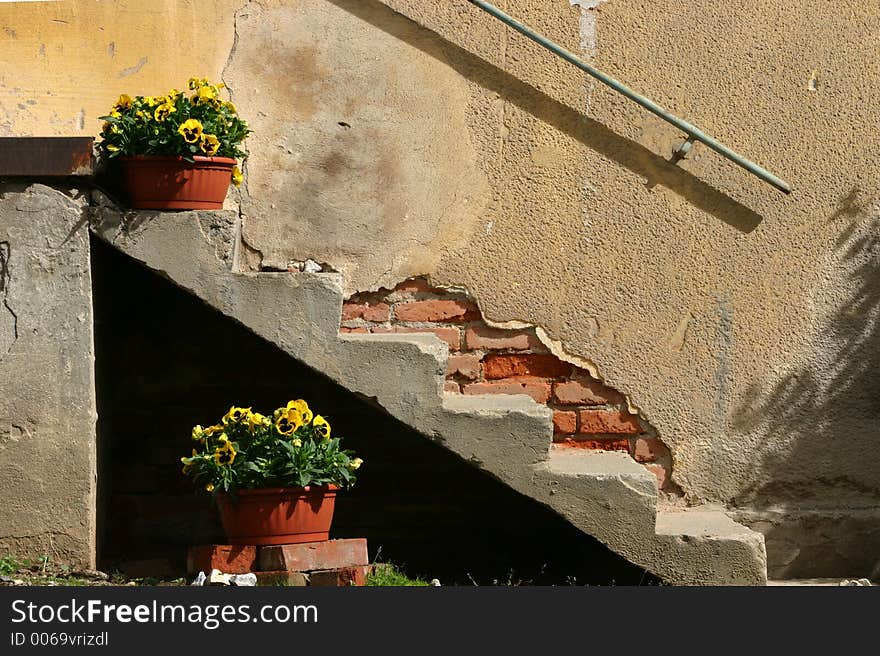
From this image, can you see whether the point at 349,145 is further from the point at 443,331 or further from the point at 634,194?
the point at 634,194

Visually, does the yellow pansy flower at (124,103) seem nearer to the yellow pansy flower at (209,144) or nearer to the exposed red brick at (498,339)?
the yellow pansy flower at (209,144)

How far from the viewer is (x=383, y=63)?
217 inches

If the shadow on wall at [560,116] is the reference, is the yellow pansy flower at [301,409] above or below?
below

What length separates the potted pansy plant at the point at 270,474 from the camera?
458cm

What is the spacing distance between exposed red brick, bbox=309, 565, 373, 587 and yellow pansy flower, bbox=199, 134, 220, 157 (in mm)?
1664

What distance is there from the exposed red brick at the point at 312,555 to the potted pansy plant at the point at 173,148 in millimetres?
1382

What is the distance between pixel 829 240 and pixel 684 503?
1322mm

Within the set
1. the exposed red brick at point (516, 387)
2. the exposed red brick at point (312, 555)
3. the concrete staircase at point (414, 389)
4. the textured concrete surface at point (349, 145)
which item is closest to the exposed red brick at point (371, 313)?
the textured concrete surface at point (349, 145)

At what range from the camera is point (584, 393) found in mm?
5586

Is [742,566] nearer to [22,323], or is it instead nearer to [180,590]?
[180,590]

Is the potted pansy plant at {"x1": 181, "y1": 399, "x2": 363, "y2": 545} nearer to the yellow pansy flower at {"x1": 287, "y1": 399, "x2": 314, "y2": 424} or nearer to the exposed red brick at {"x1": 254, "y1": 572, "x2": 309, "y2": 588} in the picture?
the yellow pansy flower at {"x1": 287, "y1": 399, "x2": 314, "y2": 424}

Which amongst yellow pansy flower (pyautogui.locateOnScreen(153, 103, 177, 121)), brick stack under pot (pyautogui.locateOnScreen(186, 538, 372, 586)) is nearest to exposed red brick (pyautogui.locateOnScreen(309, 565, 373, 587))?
brick stack under pot (pyautogui.locateOnScreen(186, 538, 372, 586))

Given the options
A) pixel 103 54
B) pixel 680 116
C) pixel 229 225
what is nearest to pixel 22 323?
pixel 229 225

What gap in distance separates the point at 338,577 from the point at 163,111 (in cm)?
189
